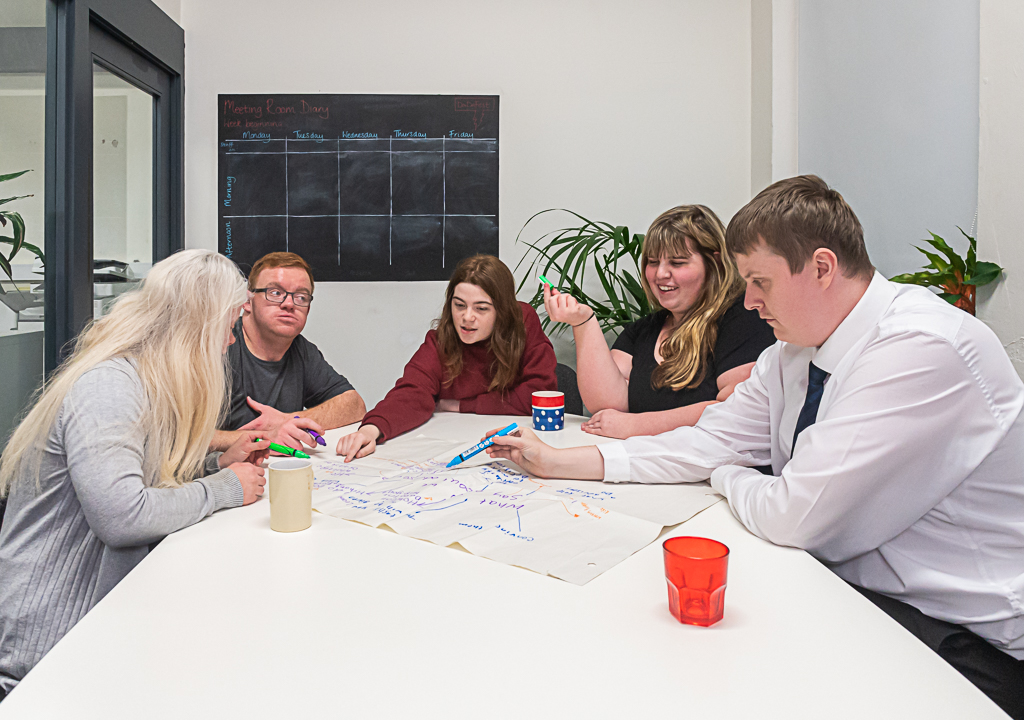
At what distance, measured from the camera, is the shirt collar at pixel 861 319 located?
3.73 ft

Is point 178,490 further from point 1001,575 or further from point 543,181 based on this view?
point 543,181

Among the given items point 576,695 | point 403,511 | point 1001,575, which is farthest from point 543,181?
point 576,695

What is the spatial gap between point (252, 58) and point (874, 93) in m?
2.61

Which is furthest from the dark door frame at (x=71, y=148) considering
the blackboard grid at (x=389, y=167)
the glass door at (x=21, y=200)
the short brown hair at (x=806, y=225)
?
the short brown hair at (x=806, y=225)

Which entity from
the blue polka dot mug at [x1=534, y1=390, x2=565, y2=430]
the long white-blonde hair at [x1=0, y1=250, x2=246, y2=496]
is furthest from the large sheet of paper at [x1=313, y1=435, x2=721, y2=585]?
the blue polka dot mug at [x1=534, y1=390, x2=565, y2=430]

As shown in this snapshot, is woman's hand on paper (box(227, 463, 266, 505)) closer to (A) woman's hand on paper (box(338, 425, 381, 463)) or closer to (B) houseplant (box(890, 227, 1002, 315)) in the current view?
(A) woman's hand on paper (box(338, 425, 381, 463))

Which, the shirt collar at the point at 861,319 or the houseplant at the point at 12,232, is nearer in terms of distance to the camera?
the shirt collar at the point at 861,319

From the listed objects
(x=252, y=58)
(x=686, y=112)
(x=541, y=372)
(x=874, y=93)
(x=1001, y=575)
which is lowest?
(x=1001, y=575)

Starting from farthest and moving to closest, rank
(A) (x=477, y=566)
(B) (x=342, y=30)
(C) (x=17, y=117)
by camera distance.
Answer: (B) (x=342, y=30), (C) (x=17, y=117), (A) (x=477, y=566)

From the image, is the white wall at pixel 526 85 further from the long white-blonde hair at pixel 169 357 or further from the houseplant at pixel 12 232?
the long white-blonde hair at pixel 169 357

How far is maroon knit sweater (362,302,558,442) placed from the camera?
6.82ft

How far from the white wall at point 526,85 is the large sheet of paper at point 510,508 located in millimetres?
1916

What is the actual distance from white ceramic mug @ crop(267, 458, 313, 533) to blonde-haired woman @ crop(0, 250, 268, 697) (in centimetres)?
15

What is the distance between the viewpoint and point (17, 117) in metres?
2.15
